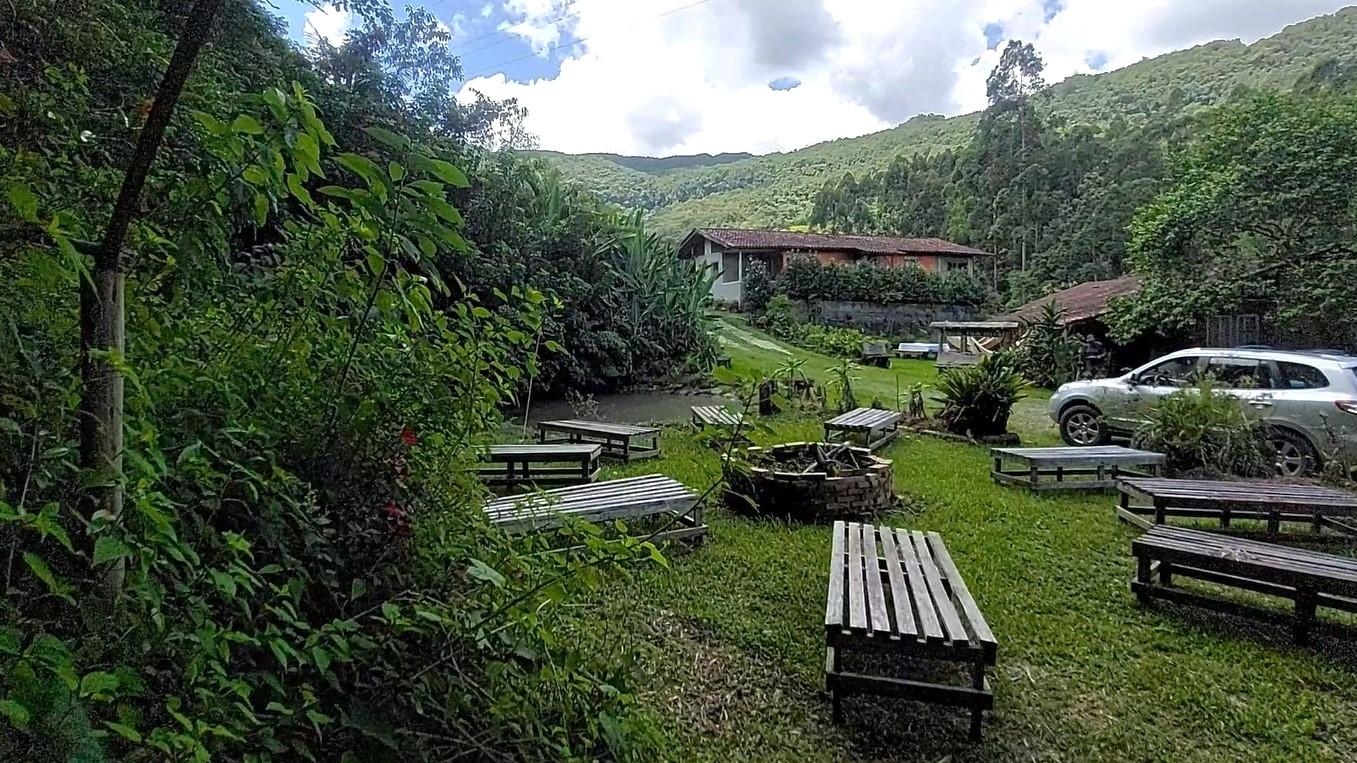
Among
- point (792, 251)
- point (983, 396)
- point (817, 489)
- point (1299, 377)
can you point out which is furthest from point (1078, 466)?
point (792, 251)

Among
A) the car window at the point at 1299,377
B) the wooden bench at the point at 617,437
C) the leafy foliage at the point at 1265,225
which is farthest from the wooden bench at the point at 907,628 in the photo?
the leafy foliage at the point at 1265,225

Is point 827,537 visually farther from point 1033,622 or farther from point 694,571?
point 1033,622

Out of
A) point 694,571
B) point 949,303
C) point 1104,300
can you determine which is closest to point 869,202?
point 949,303

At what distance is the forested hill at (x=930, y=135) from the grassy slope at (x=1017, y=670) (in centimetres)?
3729

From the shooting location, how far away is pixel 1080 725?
2990mm

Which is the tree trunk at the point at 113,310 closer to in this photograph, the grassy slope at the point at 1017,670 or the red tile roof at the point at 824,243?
the grassy slope at the point at 1017,670

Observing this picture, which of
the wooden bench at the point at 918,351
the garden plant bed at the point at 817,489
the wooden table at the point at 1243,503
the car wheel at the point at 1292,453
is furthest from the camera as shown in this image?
the wooden bench at the point at 918,351

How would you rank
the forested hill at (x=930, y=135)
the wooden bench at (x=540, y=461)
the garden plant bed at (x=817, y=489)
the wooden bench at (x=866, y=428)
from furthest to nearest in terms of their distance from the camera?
the forested hill at (x=930, y=135), the wooden bench at (x=866, y=428), the wooden bench at (x=540, y=461), the garden plant bed at (x=817, y=489)

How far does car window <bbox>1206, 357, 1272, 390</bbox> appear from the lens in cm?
794

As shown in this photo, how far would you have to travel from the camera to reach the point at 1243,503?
5.31 metres

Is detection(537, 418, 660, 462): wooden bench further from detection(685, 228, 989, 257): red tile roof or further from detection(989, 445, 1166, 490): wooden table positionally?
detection(685, 228, 989, 257): red tile roof

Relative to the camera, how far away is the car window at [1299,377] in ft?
24.2

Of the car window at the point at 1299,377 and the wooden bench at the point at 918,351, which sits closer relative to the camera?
the car window at the point at 1299,377

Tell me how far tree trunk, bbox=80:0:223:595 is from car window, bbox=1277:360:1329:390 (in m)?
9.81
